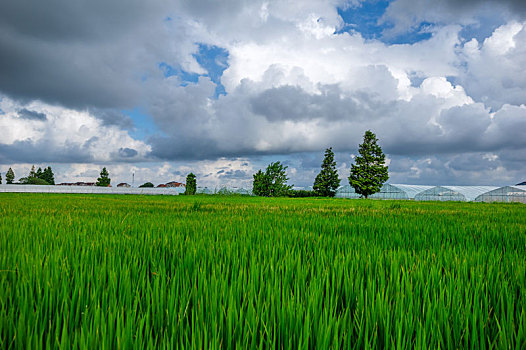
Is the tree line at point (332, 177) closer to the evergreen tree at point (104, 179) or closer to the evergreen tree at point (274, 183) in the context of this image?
the evergreen tree at point (274, 183)

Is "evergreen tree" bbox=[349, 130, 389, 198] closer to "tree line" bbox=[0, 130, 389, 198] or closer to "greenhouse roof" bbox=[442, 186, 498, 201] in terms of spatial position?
"tree line" bbox=[0, 130, 389, 198]

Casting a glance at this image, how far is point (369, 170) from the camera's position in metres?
40.9

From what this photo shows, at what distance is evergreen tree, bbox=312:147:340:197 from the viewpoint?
4291 cm

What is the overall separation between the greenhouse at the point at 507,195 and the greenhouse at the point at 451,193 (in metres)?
1.31

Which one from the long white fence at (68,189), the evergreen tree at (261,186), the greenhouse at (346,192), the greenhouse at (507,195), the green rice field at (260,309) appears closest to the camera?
the green rice field at (260,309)

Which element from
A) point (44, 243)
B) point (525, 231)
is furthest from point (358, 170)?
point (44, 243)

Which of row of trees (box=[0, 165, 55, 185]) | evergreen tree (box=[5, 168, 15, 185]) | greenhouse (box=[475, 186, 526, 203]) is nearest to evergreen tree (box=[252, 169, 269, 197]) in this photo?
greenhouse (box=[475, 186, 526, 203])

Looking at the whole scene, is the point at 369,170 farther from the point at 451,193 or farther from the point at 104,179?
the point at 104,179

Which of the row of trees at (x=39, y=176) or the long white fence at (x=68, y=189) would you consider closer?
the long white fence at (x=68, y=189)

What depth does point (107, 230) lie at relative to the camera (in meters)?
3.24

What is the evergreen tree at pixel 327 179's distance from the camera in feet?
141

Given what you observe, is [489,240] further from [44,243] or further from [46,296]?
[44,243]

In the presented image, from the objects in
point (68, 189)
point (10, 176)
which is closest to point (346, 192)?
point (68, 189)

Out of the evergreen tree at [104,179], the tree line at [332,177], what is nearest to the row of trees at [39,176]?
the evergreen tree at [104,179]
